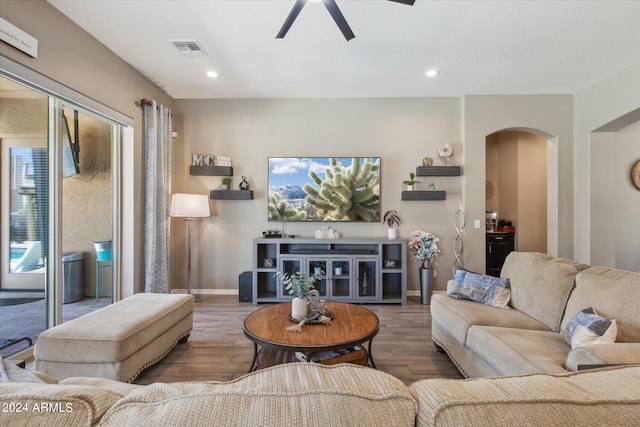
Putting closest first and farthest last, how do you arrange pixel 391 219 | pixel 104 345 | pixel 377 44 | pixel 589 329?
pixel 589 329 → pixel 104 345 → pixel 377 44 → pixel 391 219

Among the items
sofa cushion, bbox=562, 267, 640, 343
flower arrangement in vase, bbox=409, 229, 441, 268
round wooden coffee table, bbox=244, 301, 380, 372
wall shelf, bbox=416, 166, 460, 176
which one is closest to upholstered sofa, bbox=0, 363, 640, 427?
round wooden coffee table, bbox=244, 301, 380, 372

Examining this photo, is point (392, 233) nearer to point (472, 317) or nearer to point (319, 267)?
point (319, 267)

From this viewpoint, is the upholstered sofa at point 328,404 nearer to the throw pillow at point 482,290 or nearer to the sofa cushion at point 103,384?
the sofa cushion at point 103,384

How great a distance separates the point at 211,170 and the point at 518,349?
4.08 meters

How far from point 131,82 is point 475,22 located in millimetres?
3857

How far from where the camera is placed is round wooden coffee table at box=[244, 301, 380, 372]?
5.84 ft

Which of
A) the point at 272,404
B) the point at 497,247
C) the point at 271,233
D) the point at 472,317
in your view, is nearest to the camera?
the point at 272,404

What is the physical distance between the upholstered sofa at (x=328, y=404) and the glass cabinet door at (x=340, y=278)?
3296mm

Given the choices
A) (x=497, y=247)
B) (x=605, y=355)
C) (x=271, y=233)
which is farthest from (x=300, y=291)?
(x=497, y=247)

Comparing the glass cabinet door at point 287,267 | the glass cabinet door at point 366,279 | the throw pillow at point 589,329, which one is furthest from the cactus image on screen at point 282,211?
the throw pillow at point 589,329

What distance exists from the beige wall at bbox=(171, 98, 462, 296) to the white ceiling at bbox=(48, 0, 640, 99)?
35 centimetres

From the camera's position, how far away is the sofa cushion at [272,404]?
19.3 inches

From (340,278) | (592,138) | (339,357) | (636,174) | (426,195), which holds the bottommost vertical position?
(339,357)

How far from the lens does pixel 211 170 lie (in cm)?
423
